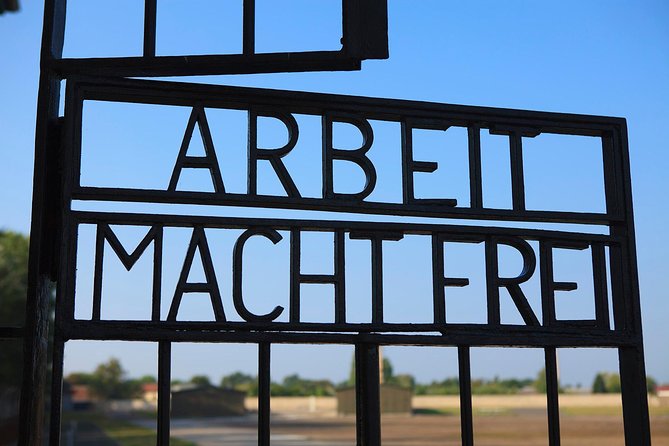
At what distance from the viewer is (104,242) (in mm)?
3441

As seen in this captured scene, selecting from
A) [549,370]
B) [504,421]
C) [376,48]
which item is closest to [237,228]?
[376,48]

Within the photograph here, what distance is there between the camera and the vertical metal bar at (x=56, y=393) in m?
3.18

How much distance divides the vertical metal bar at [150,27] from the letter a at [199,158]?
31cm

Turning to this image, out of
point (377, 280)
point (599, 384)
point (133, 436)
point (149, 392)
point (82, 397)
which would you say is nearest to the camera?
point (377, 280)

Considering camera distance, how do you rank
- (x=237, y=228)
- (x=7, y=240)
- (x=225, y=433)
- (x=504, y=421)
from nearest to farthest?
(x=237, y=228) → (x=7, y=240) → (x=225, y=433) → (x=504, y=421)

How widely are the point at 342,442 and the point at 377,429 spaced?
43.8 metres

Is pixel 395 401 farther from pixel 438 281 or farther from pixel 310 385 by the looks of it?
pixel 438 281

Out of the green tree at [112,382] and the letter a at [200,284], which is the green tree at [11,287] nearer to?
the letter a at [200,284]

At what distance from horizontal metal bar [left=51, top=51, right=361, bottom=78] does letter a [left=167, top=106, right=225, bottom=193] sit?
0.63ft

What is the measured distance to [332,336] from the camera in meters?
3.53

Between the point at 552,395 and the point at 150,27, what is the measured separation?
2408 mm

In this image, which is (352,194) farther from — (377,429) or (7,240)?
(7,240)

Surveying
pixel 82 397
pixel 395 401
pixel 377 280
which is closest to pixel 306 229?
pixel 377 280

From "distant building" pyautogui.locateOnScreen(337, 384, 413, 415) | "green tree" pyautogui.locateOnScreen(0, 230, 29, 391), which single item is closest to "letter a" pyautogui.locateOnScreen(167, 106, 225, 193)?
"green tree" pyautogui.locateOnScreen(0, 230, 29, 391)
